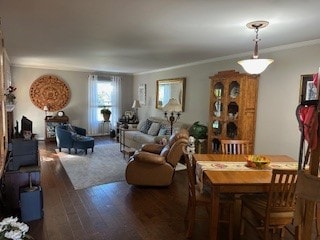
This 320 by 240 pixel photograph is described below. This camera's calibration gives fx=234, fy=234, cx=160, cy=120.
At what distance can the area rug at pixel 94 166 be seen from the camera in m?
4.17

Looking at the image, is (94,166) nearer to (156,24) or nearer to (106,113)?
(156,24)

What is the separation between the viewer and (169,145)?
407cm

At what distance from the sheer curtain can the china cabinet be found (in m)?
4.92

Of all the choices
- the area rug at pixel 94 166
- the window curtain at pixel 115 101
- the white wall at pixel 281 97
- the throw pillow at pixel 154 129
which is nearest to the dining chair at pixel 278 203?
the white wall at pixel 281 97

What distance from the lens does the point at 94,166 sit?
194 inches

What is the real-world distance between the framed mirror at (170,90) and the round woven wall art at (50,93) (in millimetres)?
3041

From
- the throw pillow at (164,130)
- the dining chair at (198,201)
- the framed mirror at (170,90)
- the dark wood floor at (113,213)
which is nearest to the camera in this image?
the dining chair at (198,201)

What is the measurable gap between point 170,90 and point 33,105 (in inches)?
168

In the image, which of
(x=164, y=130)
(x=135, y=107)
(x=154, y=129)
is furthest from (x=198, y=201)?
(x=135, y=107)

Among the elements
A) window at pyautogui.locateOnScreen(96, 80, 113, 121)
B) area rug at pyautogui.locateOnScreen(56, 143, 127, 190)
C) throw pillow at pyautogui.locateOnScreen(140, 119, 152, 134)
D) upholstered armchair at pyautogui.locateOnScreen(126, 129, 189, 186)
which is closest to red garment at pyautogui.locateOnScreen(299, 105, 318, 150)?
upholstered armchair at pyautogui.locateOnScreen(126, 129, 189, 186)

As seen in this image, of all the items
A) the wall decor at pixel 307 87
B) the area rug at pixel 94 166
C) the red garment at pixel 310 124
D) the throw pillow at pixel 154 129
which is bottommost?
the area rug at pixel 94 166

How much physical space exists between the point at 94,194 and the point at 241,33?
310 cm

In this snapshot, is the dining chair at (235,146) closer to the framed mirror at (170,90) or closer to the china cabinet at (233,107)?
the china cabinet at (233,107)

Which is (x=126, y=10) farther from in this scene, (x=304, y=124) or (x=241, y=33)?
(x=304, y=124)
